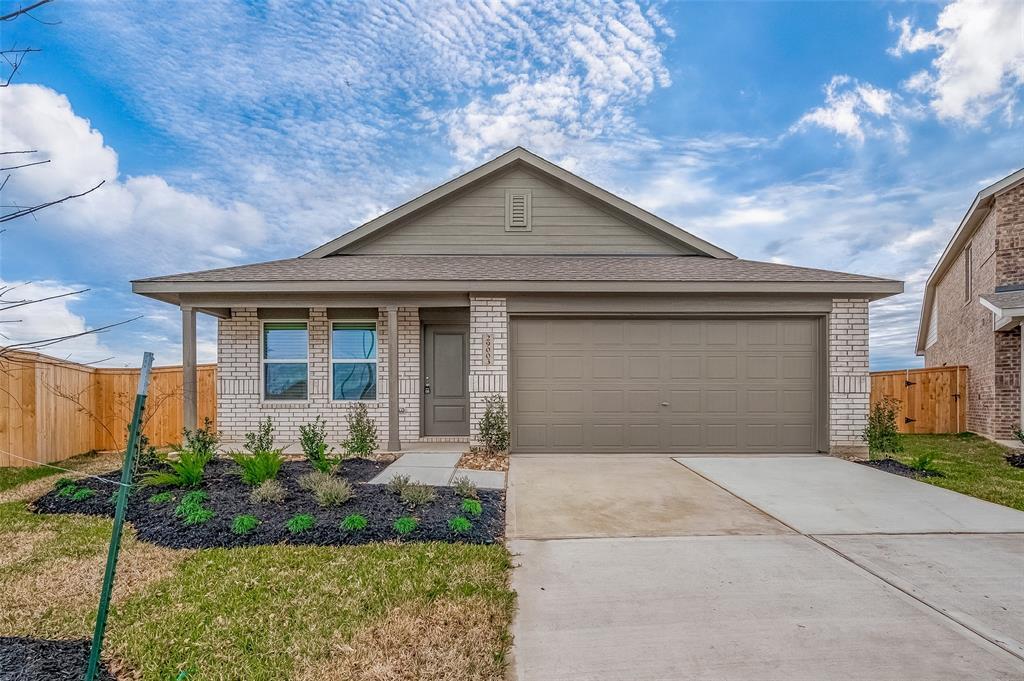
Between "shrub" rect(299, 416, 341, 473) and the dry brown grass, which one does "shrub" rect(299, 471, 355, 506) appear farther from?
the dry brown grass

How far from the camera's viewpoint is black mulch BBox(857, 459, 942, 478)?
7.34 metres

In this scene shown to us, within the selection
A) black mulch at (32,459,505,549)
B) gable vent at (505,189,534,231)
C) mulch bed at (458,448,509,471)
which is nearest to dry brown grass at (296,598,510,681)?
black mulch at (32,459,505,549)

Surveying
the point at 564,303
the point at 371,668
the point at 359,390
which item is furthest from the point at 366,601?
the point at 359,390

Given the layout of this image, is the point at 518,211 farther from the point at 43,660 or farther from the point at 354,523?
the point at 43,660

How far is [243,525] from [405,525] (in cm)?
147

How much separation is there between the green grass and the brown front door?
7382 millimetres

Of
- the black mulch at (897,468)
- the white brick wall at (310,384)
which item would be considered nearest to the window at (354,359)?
the white brick wall at (310,384)

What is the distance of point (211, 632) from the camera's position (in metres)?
2.92

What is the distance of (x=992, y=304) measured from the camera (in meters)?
11.1

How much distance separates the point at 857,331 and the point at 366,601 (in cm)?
894

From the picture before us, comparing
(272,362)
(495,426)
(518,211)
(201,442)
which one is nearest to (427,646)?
(495,426)

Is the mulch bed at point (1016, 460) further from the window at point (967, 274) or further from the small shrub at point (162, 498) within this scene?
the small shrub at point (162, 498)

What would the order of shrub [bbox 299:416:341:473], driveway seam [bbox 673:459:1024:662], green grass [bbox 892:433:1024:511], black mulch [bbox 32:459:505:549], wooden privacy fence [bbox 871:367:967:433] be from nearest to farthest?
driveway seam [bbox 673:459:1024:662]
black mulch [bbox 32:459:505:549]
shrub [bbox 299:416:341:473]
green grass [bbox 892:433:1024:511]
wooden privacy fence [bbox 871:367:967:433]

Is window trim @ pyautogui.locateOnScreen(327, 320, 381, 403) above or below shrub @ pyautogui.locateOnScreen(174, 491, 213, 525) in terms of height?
above
